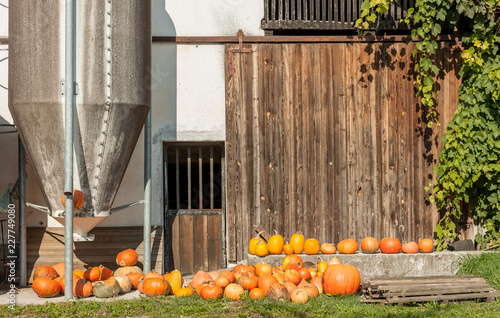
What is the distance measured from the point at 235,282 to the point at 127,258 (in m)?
Result: 1.70

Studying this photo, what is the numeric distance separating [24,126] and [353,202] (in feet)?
15.9

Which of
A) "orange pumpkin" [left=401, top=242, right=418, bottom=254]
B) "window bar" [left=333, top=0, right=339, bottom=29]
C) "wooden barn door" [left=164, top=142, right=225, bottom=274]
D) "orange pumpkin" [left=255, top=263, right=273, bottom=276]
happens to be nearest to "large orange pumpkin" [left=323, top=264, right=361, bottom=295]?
"orange pumpkin" [left=255, top=263, right=273, bottom=276]

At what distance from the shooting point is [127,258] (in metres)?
8.28

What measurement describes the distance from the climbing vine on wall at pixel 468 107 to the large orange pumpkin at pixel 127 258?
4.47m

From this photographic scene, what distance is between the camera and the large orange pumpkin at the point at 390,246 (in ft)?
26.9

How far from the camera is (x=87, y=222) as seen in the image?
25.6 feet

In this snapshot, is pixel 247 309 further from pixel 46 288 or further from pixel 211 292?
pixel 46 288

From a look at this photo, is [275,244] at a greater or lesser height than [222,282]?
greater

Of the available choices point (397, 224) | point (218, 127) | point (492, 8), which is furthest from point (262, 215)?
point (492, 8)

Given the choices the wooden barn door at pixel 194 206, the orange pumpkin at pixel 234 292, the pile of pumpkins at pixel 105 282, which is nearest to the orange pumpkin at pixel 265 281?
the orange pumpkin at pixel 234 292

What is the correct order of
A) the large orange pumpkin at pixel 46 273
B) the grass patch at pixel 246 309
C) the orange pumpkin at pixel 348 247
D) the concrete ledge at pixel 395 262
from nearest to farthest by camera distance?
1. the grass patch at pixel 246 309
2. the large orange pumpkin at pixel 46 273
3. the concrete ledge at pixel 395 262
4. the orange pumpkin at pixel 348 247

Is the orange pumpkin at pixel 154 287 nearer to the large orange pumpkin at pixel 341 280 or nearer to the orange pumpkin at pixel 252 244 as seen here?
the orange pumpkin at pixel 252 244

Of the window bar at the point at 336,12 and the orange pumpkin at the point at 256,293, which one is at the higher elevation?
the window bar at the point at 336,12

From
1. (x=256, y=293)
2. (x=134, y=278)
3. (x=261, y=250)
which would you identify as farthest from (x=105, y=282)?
(x=261, y=250)
